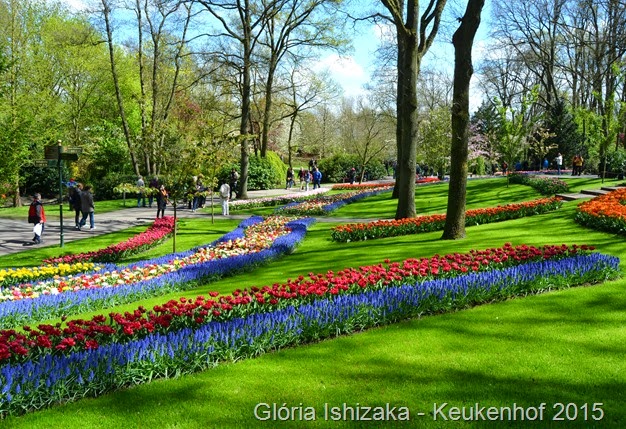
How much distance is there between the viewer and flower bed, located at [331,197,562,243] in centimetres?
1364

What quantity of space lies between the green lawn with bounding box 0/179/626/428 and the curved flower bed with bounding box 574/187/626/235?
15.3 ft

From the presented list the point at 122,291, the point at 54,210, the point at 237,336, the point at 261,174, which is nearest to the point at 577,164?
the point at 261,174

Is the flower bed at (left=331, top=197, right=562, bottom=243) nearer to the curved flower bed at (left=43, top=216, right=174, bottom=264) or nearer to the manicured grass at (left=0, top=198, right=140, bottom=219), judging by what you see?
the curved flower bed at (left=43, top=216, right=174, bottom=264)

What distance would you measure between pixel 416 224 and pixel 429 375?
33.0 ft

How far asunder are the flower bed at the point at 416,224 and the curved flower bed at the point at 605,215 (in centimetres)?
196

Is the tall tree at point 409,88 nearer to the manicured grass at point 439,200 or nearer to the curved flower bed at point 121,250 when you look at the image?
the manicured grass at point 439,200

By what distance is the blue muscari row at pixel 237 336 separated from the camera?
3914 millimetres

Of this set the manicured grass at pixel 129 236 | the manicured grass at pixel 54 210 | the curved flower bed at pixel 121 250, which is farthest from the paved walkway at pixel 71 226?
the curved flower bed at pixel 121 250

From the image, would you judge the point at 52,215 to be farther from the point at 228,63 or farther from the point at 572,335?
the point at 572,335

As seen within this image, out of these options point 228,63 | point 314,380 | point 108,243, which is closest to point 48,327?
point 314,380

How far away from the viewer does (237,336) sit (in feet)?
15.7

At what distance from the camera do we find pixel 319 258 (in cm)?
1101

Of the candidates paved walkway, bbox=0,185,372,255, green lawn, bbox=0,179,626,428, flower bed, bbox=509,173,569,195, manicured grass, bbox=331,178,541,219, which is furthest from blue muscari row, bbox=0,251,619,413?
flower bed, bbox=509,173,569,195

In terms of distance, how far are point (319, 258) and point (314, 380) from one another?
6.81 m
